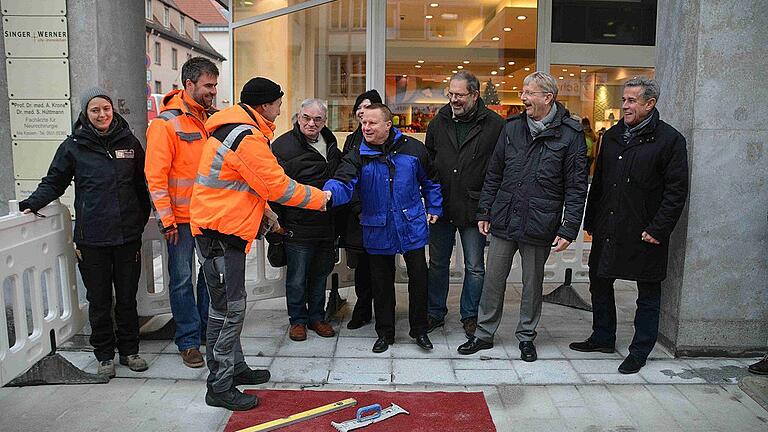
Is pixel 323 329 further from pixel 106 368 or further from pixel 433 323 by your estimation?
pixel 106 368

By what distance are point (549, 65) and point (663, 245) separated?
5.33 meters

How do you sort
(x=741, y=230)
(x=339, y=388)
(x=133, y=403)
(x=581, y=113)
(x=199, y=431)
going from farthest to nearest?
(x=581, y=113) < (x=741, y=230) < (x=339, y=388) < (x=133, y=403) < (x=199, y=431)

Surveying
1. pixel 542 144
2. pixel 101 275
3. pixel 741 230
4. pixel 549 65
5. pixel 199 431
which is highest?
pixel 549 65

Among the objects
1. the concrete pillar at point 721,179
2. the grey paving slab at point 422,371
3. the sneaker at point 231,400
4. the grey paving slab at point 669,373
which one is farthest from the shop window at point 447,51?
the sneaker at point 231,400

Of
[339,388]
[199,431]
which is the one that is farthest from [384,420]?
[199,431]

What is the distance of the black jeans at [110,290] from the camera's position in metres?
4.38

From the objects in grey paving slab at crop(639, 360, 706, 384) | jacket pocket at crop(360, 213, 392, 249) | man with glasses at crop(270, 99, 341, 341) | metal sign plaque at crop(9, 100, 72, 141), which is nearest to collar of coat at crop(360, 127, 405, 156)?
man with glasses at crop(270, 99, 341, 341)

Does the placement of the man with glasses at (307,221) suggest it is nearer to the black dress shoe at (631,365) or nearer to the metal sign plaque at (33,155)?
the metal sign plaque at (33,155)

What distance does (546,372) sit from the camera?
4.67 meters

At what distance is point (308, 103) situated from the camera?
4977 millimetres

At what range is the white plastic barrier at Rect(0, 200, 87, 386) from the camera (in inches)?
152

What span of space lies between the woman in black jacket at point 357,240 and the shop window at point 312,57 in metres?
4.14

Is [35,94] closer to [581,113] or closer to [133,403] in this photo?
[133,403]

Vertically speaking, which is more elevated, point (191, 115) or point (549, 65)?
point (549, 65)
